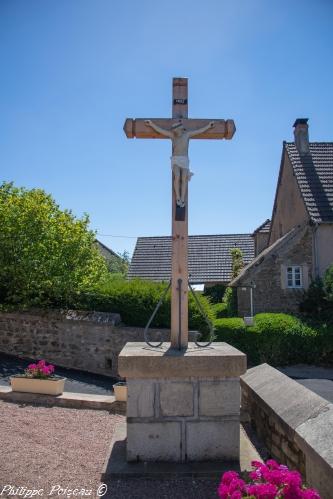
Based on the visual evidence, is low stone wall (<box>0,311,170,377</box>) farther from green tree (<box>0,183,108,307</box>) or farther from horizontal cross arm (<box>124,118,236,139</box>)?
horizontal cross arm (<box>124,118,236,139</box>)

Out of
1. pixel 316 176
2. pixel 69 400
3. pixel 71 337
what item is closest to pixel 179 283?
pixel 69 400

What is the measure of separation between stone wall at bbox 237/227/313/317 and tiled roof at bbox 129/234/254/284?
26.3ft

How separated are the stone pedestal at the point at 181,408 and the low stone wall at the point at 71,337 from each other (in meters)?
6.83

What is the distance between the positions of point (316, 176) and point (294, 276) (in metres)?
4.77

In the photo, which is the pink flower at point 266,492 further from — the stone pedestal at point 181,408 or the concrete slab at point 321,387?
the concrete slab at point 321,387

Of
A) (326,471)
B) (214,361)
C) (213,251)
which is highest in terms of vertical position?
(213,251)

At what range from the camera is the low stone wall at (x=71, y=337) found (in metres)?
11.2

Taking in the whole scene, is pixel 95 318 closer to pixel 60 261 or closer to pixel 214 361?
pixel 60 261

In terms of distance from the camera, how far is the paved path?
886cm

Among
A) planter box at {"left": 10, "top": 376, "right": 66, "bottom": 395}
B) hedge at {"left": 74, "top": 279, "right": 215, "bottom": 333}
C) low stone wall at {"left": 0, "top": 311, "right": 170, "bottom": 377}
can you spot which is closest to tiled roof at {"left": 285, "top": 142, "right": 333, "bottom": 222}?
hedge at {"left": 74, "top": 279, "right": 215, "bottom": 333}

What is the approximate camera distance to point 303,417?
3443mm

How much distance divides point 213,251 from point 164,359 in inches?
902

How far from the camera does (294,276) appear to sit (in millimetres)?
15938

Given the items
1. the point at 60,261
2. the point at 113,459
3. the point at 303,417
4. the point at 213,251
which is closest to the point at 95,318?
the point at 60,261
